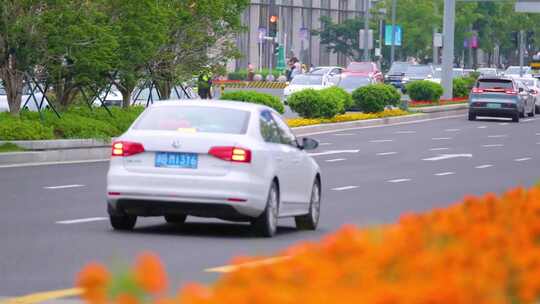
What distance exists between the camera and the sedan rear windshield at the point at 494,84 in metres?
53.9

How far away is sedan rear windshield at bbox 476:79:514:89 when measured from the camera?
177ft

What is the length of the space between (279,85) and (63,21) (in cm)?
4673

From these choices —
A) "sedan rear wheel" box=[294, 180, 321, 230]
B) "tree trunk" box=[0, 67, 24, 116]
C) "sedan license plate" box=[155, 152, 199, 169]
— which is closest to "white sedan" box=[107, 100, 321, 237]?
"sedan license plate" box=[155, 152, 199, 169]

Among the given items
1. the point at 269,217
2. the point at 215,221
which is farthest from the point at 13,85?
the point at 269,217

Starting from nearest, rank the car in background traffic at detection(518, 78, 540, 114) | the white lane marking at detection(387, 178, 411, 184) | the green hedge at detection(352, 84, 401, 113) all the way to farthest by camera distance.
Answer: the white lane marking at detection(387, 178, 411, 184) → the green hedge at detection(352, 84, 401, 113) → the car in background traffic at detection(518, 78, 540, 114)

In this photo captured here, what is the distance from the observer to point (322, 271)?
4.34 meters

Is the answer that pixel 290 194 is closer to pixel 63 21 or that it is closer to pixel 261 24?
pixel 63 21

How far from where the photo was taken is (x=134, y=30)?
33.6 m

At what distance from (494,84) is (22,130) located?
28076 mm

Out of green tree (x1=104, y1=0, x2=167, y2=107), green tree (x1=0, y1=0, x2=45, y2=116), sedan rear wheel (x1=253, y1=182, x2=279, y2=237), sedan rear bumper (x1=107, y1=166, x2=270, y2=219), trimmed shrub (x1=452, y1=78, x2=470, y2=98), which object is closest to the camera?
sedan rear bumper (x1=107, y1=166, x2=270, y2=219)

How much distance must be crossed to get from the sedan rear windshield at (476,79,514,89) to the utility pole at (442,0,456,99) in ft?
29.2

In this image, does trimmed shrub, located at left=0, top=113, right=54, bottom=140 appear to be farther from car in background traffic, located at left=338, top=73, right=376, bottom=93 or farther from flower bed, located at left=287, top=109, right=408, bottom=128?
car in background traffic, located at left=338, top=73, right=376, bottom=93

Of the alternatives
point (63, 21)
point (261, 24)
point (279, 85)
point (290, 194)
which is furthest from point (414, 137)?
point (261, 24)

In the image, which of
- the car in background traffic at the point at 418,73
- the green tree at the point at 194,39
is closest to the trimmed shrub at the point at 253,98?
the green tree at the point at 194,39
